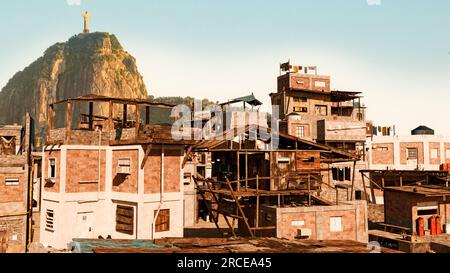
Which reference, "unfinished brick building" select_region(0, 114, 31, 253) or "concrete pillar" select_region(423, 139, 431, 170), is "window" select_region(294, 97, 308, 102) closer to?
"concrete pillar" select_region(423, 139, 431, 170)

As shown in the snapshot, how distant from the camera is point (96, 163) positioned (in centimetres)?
2634

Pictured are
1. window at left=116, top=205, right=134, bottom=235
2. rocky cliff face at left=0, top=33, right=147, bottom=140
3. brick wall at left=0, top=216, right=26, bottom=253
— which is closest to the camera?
window at left=116, top=205, right=134, bottom=235

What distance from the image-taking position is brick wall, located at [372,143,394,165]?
5853 cm

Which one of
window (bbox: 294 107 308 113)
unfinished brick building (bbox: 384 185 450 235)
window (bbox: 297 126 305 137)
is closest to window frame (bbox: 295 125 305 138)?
window (bbox: 297 126 305 137)

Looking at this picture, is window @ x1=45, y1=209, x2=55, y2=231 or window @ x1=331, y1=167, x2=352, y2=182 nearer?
window @ x1=45, y1=209, x2=55, y2=231

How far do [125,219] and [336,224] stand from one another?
15021mm

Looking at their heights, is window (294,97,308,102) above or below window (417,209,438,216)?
above

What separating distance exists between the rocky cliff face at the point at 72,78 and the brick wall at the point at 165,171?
135726mm

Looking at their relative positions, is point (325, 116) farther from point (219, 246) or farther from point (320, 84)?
point (219, 246)

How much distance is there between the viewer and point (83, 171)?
2594 cm

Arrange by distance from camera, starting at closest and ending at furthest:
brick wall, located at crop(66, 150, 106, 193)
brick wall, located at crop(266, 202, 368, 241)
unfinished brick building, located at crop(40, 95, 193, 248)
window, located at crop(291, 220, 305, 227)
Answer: unfinished brick building, located at crop(40, 95, 193, 248) → brick wall, located at crop(66, 150, 106, 193) → brick wall, located at crop(266, 202, 368, 241) → window, located at crop(291, 220, 305, 227)

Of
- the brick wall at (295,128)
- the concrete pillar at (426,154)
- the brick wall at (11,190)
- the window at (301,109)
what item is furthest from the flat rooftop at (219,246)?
the concrete pillar at (426,154)
